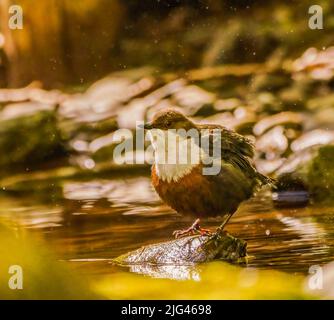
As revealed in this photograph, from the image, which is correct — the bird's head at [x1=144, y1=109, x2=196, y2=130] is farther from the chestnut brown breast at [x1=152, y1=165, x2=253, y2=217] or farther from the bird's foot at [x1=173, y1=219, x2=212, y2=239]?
the bird's foot at [x1=173, y1=219, x2=212, y2=239]

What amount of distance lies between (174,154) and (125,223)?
896 millimetres

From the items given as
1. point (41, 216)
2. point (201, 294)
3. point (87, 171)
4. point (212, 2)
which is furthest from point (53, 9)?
point (201, 294)

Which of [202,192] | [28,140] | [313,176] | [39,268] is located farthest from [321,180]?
[39,268]

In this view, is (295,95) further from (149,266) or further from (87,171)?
(149,266)

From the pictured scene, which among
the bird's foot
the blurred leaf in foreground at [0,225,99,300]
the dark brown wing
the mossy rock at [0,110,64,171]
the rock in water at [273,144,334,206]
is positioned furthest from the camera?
the mossy rock at [0,110,64,171]

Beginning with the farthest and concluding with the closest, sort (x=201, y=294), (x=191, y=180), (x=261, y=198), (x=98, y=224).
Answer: (x=261, y=198) → (x=98, y=224) → (x=191, y=180) → (x=201, y=294)

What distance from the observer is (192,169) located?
7.41 ft

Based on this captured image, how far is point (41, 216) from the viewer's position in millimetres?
3326

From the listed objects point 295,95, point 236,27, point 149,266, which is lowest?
point 149,266

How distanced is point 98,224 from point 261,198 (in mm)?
745

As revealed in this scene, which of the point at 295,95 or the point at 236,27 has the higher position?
the point at 236,27

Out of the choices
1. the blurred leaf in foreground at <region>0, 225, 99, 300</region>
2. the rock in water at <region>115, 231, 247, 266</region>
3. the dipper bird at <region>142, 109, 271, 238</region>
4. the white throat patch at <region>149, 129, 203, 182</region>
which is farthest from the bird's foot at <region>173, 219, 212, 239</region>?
the blurred leaf in foreground at <region>0, 225, 99, 300</region>

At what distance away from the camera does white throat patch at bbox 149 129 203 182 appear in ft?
7.37

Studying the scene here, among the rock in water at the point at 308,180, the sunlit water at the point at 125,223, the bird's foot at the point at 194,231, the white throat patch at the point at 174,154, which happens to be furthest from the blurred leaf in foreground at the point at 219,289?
the rock in water at the point at 308,180
